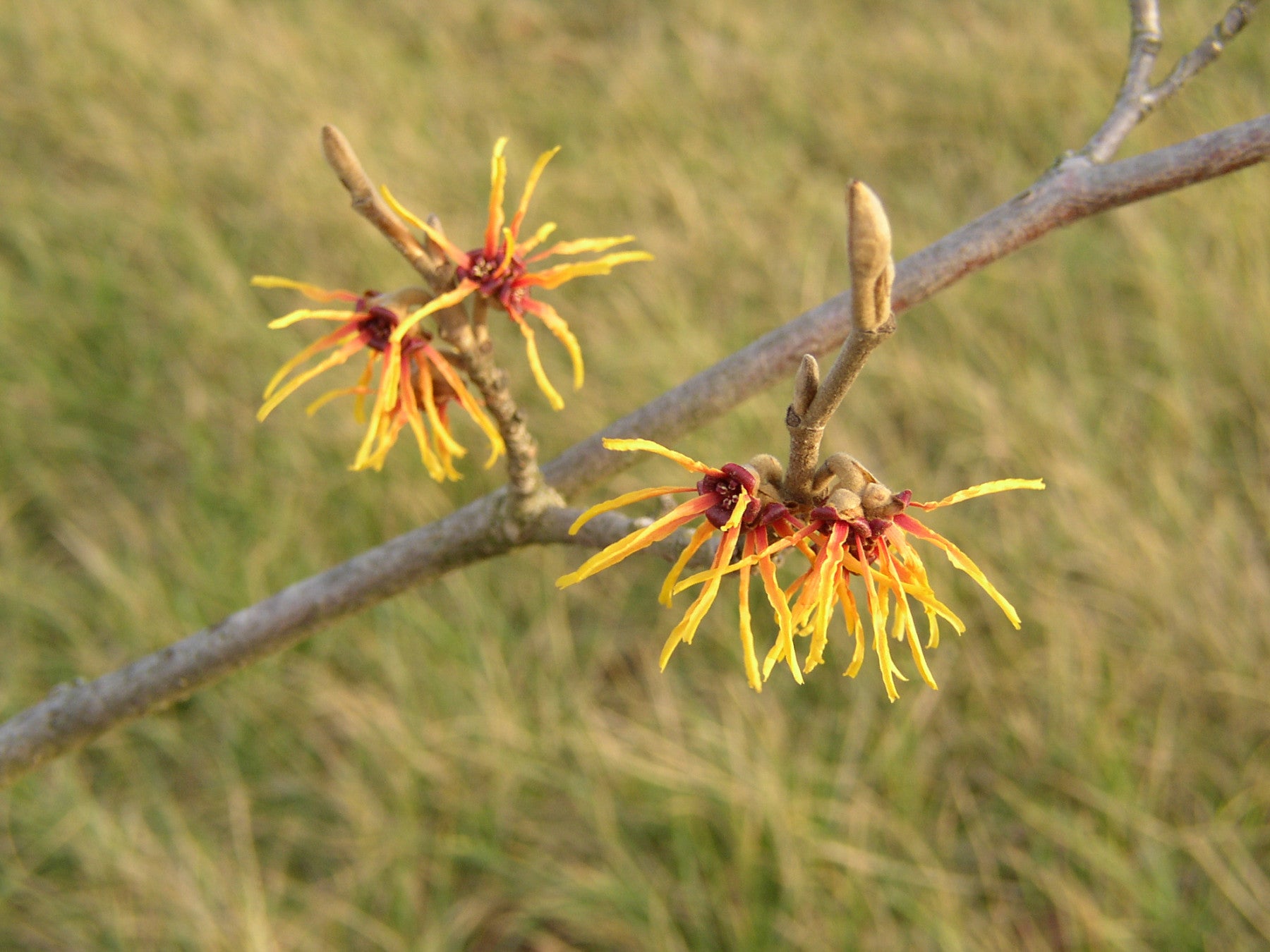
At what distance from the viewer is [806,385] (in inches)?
16.7

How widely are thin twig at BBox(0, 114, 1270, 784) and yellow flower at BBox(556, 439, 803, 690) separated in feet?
0.24

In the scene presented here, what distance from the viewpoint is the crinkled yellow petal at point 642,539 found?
43 cm

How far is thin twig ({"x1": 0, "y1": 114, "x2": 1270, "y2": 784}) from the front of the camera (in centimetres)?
59

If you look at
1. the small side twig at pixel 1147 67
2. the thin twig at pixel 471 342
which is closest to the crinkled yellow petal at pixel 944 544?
the thin twig at pixel 471 342

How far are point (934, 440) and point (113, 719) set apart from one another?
2.11 metres

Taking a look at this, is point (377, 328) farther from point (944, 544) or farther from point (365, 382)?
point (944, 544)

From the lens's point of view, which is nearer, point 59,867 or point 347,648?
point 59,867

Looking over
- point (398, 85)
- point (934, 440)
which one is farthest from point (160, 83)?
point (934, 440)

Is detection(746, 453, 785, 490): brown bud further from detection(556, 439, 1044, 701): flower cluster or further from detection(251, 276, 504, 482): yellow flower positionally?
detection(251, 276, 504, 482): yellow flower

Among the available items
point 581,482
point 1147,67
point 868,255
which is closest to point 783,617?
point 868,255

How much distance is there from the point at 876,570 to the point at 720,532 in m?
0.08

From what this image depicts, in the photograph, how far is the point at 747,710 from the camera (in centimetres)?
203

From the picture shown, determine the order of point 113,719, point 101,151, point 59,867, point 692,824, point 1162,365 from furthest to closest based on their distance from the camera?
point 101,151 → point 1162,365 → point 59,867 → point 692,824 → point 113,719

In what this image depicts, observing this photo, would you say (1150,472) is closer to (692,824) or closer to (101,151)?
(692,824)
